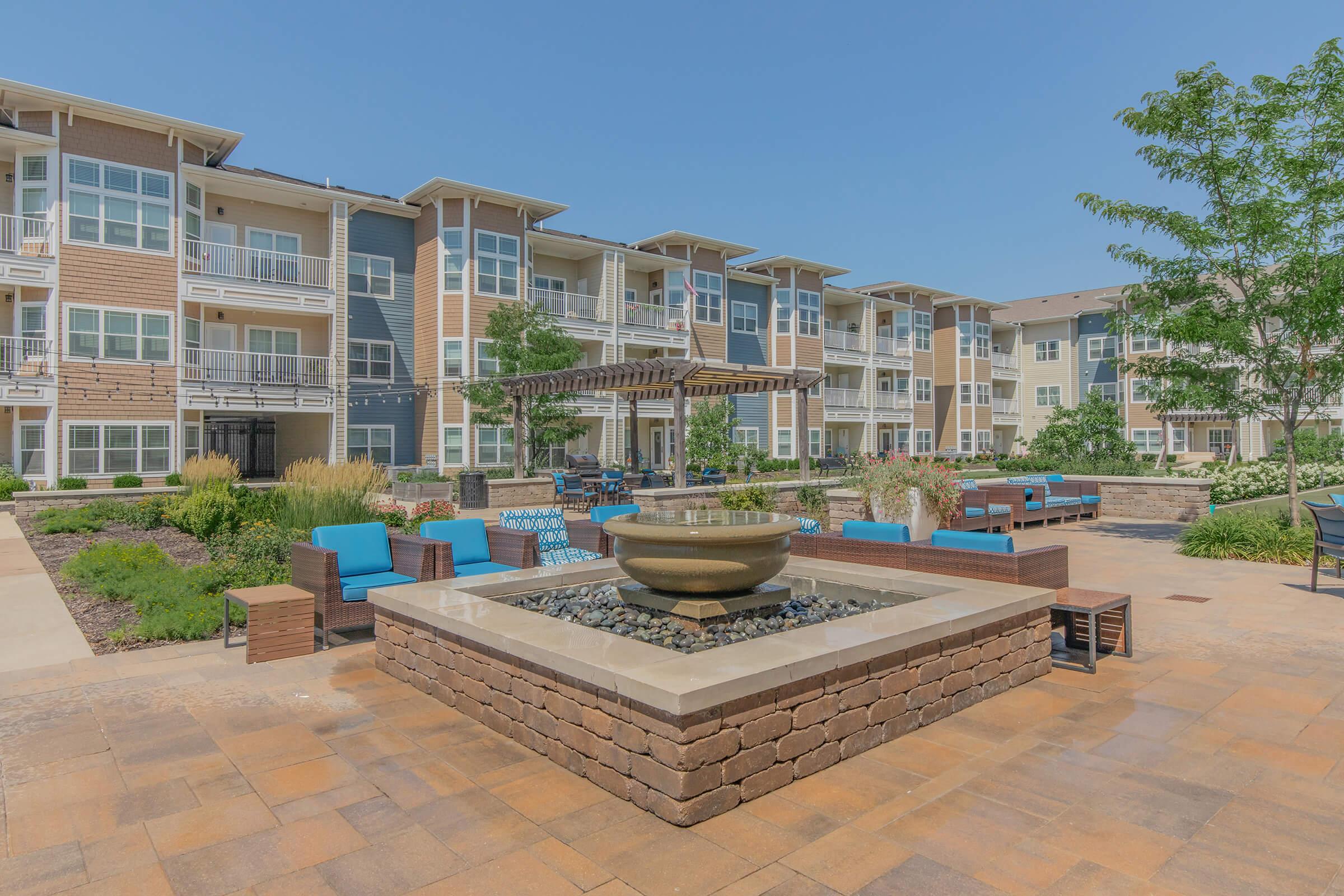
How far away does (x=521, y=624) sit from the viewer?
446cm

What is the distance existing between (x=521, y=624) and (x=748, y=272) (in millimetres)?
28960

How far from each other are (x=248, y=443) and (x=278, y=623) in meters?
21.4

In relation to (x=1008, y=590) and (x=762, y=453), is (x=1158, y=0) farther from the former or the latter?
(x=762, y=453)

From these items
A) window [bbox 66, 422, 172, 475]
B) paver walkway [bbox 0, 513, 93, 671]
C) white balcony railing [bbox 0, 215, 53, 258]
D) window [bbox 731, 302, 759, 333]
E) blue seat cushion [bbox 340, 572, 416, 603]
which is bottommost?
paver walkway [bbox 0, 513, 93, 671]

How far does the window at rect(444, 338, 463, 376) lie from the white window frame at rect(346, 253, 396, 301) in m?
2.59

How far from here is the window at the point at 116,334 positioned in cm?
1839

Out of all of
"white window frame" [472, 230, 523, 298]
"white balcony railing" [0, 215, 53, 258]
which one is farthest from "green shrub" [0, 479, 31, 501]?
"white window frame" [472, 230, 523, 298]

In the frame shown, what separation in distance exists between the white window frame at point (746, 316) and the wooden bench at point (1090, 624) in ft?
87.0

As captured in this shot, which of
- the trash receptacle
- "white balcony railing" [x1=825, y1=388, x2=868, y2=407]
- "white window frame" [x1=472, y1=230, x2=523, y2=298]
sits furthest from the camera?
"white balcony railing" [x1=825, y1=388, x2=868, y2=407]

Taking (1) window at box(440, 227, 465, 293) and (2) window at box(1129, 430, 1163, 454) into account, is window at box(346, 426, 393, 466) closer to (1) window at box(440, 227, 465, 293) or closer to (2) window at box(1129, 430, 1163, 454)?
(1) window at box(440, 227, 465, 293)

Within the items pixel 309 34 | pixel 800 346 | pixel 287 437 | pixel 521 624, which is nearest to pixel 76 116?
pixel 287 437

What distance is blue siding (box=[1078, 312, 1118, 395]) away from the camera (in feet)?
135

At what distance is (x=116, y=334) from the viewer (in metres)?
18.9

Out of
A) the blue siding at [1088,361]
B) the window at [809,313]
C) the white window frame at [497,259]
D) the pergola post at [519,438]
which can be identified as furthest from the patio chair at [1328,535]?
the blue siding at [1088,361]
